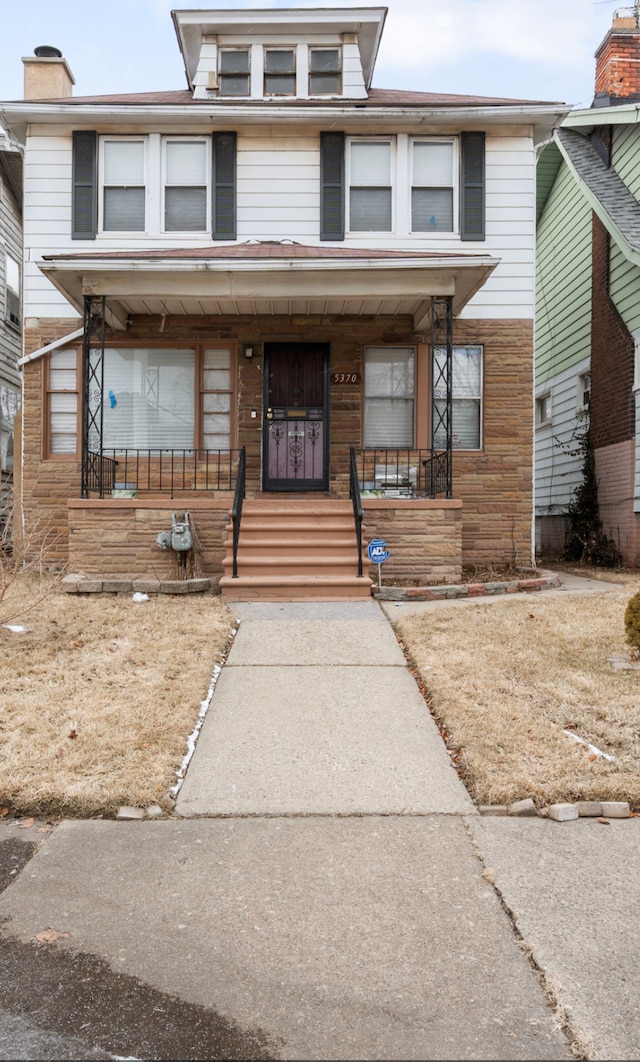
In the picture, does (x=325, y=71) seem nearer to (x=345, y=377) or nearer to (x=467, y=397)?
(x=345, y=377)

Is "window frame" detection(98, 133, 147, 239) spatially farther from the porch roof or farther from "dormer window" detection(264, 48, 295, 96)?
"dormer window" detection(264, 48, 295, 96)

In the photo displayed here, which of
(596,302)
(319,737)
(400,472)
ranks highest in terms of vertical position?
Result: (596,302)

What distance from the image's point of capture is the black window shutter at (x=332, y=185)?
1097 centimetres

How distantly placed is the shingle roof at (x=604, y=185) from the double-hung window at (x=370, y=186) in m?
3.65

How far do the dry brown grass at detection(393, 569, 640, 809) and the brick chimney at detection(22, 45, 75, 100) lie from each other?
1088 cm

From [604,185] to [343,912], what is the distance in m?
13.3

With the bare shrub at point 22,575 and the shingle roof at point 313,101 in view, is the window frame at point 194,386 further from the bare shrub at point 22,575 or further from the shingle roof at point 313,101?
the shingle roof at point 313,101

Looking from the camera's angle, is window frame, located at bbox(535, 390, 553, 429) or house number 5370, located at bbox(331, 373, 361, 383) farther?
window frame, located at bbox(535, 390, 553, 429)

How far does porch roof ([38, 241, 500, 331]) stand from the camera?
905cm

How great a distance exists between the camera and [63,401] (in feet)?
36.3

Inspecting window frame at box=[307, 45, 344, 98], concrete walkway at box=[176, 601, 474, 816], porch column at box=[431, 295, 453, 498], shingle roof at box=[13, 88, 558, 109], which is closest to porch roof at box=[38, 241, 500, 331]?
porch column at box=[431, 295, 453, 498]

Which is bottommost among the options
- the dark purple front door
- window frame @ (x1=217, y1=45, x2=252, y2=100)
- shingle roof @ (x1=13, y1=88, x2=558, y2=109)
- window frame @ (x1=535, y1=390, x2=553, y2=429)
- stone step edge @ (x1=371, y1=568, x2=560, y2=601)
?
stone step edge @ (x1=371, y1=568, x2=560, y2=601)

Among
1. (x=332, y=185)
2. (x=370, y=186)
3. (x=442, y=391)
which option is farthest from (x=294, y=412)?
(x=370, y=186)

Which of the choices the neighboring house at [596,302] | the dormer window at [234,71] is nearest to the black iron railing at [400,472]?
the neighboring house at [596,302]
